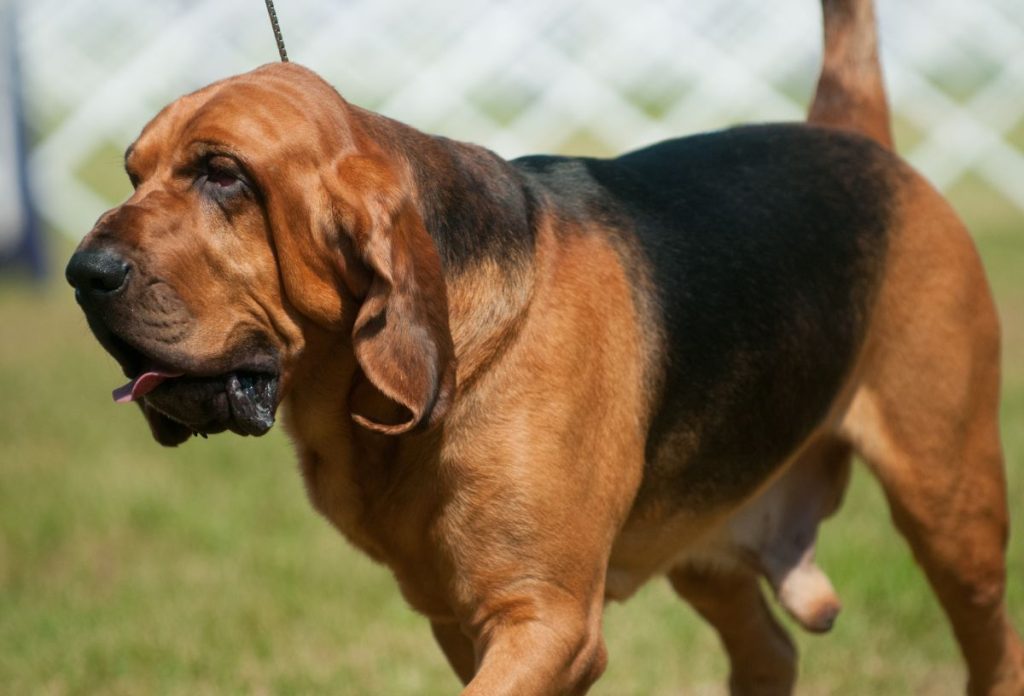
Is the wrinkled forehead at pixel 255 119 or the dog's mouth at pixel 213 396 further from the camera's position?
the dog's mouth at pixel 213 396

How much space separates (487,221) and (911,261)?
170 cm

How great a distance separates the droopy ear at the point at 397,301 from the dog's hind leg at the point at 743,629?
2.19 metres

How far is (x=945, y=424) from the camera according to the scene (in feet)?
17.0

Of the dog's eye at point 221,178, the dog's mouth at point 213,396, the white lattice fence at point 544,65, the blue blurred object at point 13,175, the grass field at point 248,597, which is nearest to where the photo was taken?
the dog's eye at point 221,178

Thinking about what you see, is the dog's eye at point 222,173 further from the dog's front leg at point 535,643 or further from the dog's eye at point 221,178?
the dog's front leg at point 535,643

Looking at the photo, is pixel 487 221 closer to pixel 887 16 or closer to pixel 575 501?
pixel 575 501

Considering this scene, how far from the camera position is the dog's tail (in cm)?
569

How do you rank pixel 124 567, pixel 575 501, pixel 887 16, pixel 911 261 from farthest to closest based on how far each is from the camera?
pixel 887 16, pixel 124 567, pixel 911 261, pixel 575 501

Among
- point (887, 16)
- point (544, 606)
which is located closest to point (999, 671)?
point (544, 606)

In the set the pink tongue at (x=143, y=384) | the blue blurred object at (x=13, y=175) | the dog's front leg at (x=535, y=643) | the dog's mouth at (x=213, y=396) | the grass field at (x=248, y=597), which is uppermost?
the pink tongue at (x=143, y=384)

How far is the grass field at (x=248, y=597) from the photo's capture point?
19.4 feet

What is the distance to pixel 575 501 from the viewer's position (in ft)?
13.2

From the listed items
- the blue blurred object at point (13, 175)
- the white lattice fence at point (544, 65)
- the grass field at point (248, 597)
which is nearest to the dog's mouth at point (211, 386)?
the grass field at point (248, 597)

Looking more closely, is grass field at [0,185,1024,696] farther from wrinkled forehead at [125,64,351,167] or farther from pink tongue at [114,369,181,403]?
wrinkled forehead at [125,64,351,167]
